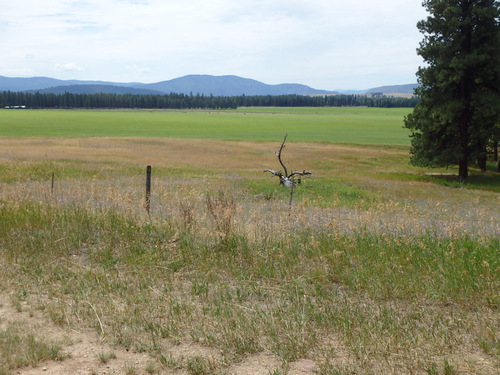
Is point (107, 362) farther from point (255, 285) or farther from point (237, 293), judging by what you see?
point (255, 285)

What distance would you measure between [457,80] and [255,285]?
2999cm

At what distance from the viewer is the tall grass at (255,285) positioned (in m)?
4.89

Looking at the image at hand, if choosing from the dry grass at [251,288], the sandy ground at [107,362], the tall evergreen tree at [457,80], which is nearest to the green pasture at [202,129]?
the tall evergreen tree at [457,80]

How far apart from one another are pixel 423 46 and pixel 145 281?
32.4m

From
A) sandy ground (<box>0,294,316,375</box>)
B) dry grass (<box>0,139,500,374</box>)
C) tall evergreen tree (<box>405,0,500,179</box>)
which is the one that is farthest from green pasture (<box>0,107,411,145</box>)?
sandy ground (<box>0,294,316,375</box>)

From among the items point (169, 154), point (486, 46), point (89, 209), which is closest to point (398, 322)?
point (89, 209)

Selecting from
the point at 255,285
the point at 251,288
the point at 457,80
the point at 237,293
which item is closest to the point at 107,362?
the point at 237,293

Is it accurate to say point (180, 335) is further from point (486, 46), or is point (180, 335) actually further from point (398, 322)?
point (486, 46)

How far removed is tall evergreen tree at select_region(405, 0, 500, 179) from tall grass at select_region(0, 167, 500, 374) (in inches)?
999

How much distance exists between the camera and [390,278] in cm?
679

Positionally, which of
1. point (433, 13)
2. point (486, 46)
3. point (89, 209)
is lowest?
point (89, 209)

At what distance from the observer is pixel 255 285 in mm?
6773

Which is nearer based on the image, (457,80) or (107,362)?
(107,362)

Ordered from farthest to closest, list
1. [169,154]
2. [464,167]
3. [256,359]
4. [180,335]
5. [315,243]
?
[169,154] → [464,167] → [315,243] → [180,335] → [256,359]
